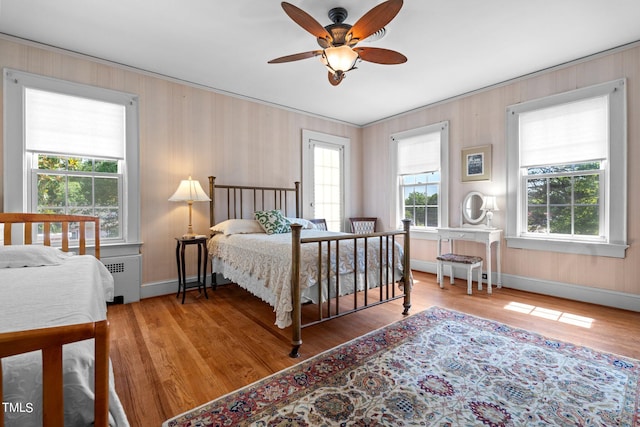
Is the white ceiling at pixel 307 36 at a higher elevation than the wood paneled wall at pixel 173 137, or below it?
higher

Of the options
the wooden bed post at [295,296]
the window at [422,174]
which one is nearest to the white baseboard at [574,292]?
the window at [422,174]

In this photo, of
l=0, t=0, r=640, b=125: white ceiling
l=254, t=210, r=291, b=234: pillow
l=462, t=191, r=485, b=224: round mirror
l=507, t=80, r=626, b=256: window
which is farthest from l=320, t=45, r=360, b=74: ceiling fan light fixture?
l=462, t=191, r=485, b=224: round mirror

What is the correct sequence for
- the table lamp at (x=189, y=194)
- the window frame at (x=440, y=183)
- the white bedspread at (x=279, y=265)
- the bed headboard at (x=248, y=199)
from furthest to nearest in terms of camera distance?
the window frame at (x=440, y=183), the bed headboard at (x=248, y=199), the table lamp at (x=189, y=194), the white bedspread at (x=279, y=265)

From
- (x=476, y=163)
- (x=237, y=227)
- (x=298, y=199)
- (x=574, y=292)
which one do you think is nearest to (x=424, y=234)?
(x=476, y=163)

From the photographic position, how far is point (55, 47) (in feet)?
9.76

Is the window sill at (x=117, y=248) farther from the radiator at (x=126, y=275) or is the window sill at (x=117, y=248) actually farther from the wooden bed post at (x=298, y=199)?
the wooden bed post at (x=298, y=199)

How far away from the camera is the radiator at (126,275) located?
3.27 metres

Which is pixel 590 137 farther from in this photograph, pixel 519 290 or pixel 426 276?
pixel 426 276

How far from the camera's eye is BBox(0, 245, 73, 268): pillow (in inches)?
73.1

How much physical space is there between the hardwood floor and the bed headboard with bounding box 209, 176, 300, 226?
114 cm


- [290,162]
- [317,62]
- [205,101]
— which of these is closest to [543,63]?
[317,62]

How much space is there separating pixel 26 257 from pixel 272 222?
7.46ft

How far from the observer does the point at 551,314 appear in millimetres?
2939

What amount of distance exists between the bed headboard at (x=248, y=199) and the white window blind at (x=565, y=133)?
3220 mm
